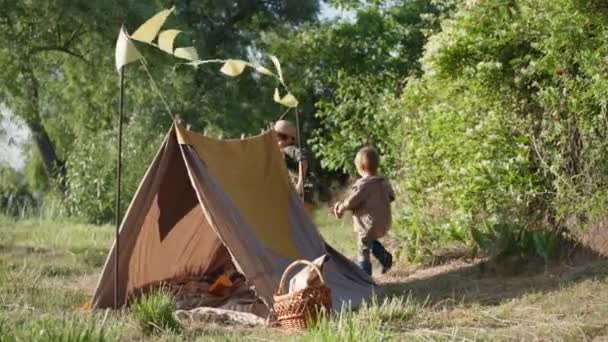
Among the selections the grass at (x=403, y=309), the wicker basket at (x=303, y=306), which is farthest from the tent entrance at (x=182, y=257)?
the wicker basket at (x=303, y=306)

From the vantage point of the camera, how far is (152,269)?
24.0 ft

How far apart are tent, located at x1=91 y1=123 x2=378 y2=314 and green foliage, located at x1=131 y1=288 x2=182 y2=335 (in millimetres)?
755

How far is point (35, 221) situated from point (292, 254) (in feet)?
27.1

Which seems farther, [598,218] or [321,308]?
[598,218]

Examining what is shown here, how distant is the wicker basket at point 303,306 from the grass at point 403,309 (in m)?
0.10

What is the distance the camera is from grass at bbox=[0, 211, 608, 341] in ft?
15.8

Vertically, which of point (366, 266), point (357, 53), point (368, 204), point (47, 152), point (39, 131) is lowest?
point (366, 266)

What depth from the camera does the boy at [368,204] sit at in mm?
7848

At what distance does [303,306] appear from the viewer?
5668 mm

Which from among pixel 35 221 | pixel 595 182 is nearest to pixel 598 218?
pixel 595 182

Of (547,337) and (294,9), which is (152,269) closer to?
(547,337)

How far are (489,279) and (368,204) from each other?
1134 mm

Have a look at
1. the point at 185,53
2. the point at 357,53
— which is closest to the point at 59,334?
the point at 185,53

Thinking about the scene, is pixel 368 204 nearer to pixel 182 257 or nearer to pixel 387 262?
pixel 387 262
